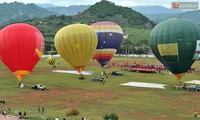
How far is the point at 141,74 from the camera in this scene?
81312 mm

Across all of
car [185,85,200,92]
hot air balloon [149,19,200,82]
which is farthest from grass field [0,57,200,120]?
hot air balloon [149,19,200,82]

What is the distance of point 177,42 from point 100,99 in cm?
1290

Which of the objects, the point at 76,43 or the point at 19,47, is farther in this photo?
the point at 76,43

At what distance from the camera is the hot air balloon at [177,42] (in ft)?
177

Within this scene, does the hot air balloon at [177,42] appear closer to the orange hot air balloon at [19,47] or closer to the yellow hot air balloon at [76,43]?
the yellow hot air balloon at [76,43]

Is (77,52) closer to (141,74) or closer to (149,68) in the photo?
(141,74)

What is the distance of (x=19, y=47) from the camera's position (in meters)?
54.3

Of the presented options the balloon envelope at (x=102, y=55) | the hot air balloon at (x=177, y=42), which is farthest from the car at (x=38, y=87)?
the hot air balloon at (x=177, y=42)

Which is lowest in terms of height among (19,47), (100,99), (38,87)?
(100,99)

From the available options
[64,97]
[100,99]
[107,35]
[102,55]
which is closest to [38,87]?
[64,97]

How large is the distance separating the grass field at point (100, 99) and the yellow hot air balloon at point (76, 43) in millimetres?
4740

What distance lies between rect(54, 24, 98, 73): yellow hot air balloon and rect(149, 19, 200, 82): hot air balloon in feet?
37.3

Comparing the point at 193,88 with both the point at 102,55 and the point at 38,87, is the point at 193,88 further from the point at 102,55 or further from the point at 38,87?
the point at 38,87

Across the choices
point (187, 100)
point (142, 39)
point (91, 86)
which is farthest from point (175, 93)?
point (142, 39)
